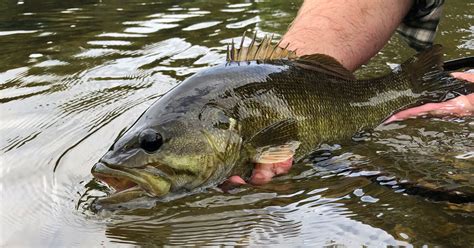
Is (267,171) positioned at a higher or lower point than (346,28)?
lower

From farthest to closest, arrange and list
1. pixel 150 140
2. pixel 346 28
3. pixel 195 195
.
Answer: pixel 346 28
pixel 195 195
pixel 150 140

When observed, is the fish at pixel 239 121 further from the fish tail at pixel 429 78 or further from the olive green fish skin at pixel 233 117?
the fish tail at pixel 429 78

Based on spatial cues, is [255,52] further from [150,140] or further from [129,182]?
[129,182]

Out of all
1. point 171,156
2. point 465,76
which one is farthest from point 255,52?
point 465,76

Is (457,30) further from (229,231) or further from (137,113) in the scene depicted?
(229,231)

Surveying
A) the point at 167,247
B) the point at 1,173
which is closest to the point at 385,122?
the point at 167,247

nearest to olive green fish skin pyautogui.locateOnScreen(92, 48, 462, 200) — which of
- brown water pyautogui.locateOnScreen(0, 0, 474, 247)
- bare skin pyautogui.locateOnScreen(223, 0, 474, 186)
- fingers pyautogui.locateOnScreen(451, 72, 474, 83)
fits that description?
brown water pyautogui.locateOnScreen(0, 0, 474, 247)

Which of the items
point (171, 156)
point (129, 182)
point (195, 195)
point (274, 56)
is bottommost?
point (195, 195)
